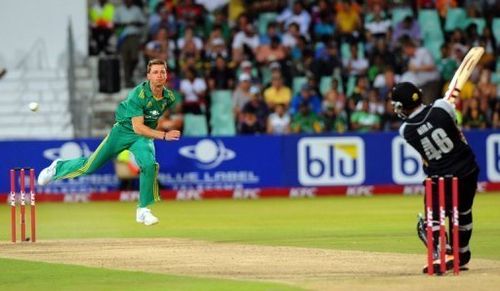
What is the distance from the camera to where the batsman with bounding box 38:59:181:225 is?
48.8 feet

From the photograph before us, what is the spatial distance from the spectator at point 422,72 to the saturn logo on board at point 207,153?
4.57 metres

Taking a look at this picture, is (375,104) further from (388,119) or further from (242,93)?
(242,93)

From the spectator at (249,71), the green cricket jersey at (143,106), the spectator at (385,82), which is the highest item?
the spectator at (249,71)

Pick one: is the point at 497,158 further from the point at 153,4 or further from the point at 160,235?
the point at 160,235

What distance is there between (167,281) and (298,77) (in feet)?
52.7

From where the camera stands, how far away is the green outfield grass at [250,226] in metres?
11.6

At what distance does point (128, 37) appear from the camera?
1054 inches

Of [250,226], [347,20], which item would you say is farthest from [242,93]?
[250,226]

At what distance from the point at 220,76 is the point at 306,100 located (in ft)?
6.31

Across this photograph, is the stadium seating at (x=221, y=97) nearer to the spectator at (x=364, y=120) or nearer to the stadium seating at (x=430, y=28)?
the spectator at (x=364, y=120)

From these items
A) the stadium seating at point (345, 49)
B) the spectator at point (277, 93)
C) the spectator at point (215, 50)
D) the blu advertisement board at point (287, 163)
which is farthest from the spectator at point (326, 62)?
the blu advertisement board at point (287, 163)

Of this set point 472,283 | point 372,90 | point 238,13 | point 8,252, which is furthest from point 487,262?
point 238,13

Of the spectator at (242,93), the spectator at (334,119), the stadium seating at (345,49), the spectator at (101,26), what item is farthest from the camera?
the stadium seating at (345,49)

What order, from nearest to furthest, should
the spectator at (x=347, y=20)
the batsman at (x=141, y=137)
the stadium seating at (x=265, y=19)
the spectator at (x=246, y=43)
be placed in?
1. the batsman at (x=141, y=137)
2. the spectator at (x=246, y=43)
3. the spectator at (x=347, y=20)
4. the stadium seating at (x=265, y=19)
